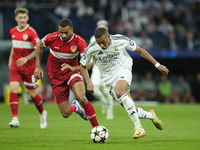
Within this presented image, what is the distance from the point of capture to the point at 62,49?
7266mm

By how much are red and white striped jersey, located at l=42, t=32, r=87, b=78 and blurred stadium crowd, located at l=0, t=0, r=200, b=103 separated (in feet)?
37.9

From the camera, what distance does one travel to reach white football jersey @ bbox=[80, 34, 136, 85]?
6.49 m

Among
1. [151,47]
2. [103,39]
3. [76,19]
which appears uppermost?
[103,39]

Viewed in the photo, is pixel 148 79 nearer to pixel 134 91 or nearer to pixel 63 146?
pixel 134 91

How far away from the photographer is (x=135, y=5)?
21500 mm

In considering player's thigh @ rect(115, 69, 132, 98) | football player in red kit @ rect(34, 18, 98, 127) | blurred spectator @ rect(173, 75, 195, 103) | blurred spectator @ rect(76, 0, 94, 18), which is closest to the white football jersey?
player's thigh @ rect(115, 69, 132, 98)

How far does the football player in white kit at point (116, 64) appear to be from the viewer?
20.6ft

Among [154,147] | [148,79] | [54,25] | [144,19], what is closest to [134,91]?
[148,79]

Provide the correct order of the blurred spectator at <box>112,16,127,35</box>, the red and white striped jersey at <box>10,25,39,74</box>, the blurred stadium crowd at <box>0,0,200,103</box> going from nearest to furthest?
the red and white striped jersey at <box>10,25,39,74</box> → the blurred stadium crowd at <box>0,0,200,103</box> → the blurred spectator at <box>112,16,127,35</box>

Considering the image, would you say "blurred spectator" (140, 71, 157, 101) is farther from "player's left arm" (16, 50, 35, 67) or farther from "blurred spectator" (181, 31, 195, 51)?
"player's left arm" (16, 50, 35, 67)

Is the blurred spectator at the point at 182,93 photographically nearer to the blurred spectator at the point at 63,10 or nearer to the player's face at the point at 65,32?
the blurred spectator at the point at 63,10

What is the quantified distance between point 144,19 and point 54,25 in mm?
5198

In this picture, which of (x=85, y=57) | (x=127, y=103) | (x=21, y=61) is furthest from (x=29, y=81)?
(x=127, y=103)

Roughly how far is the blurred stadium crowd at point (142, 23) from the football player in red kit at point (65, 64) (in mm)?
11542
